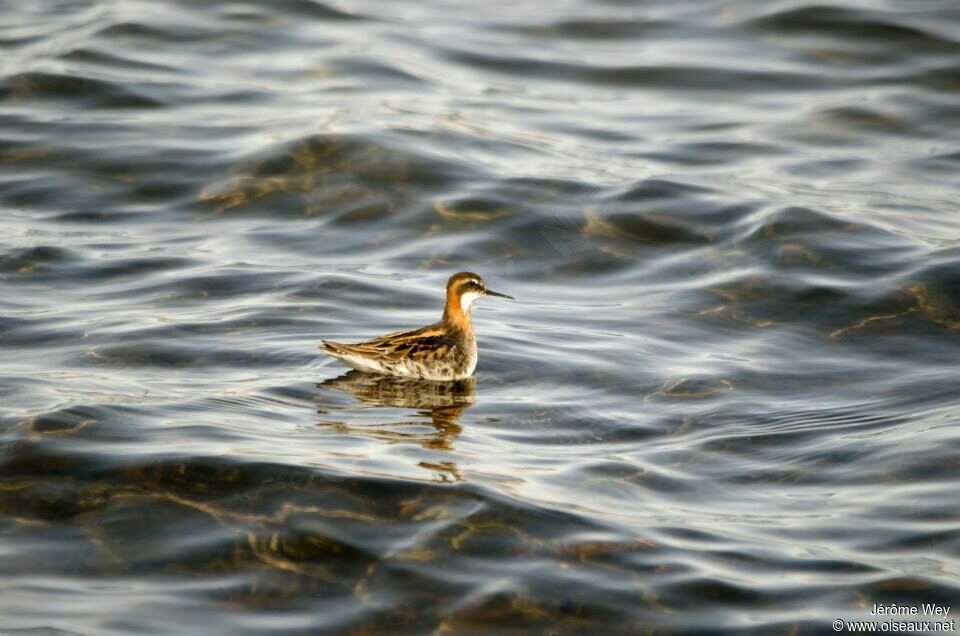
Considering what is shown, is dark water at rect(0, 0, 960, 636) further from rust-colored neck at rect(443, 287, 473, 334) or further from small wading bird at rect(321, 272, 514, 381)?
rust-colored neck at rect(443, 287, 473, 334)

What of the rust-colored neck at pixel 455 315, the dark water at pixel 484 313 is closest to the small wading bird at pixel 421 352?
the rust-colored neck at pixel 455 315

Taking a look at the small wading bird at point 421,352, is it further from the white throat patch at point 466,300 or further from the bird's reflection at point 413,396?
the white throat patch at point 466,300

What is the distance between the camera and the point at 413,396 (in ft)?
39.0

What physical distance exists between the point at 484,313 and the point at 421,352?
2.33 metres

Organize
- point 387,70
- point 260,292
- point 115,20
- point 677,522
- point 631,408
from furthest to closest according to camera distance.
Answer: point 115,20
point 387,70
point 260,292
point 631,408
point 677,522

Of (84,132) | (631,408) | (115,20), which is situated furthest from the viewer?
(115,20)

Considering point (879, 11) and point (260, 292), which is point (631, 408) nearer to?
point (260, 292)

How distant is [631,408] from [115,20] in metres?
14.9

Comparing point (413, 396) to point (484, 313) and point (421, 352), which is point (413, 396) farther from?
point (484, 313)

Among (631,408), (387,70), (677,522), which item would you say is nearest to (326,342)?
(631,408)

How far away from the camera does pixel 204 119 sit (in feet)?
65.0

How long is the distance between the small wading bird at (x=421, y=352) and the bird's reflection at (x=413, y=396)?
0.08m

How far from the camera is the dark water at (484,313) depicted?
336 inches

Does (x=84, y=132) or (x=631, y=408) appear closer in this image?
(x=631, y=408)
